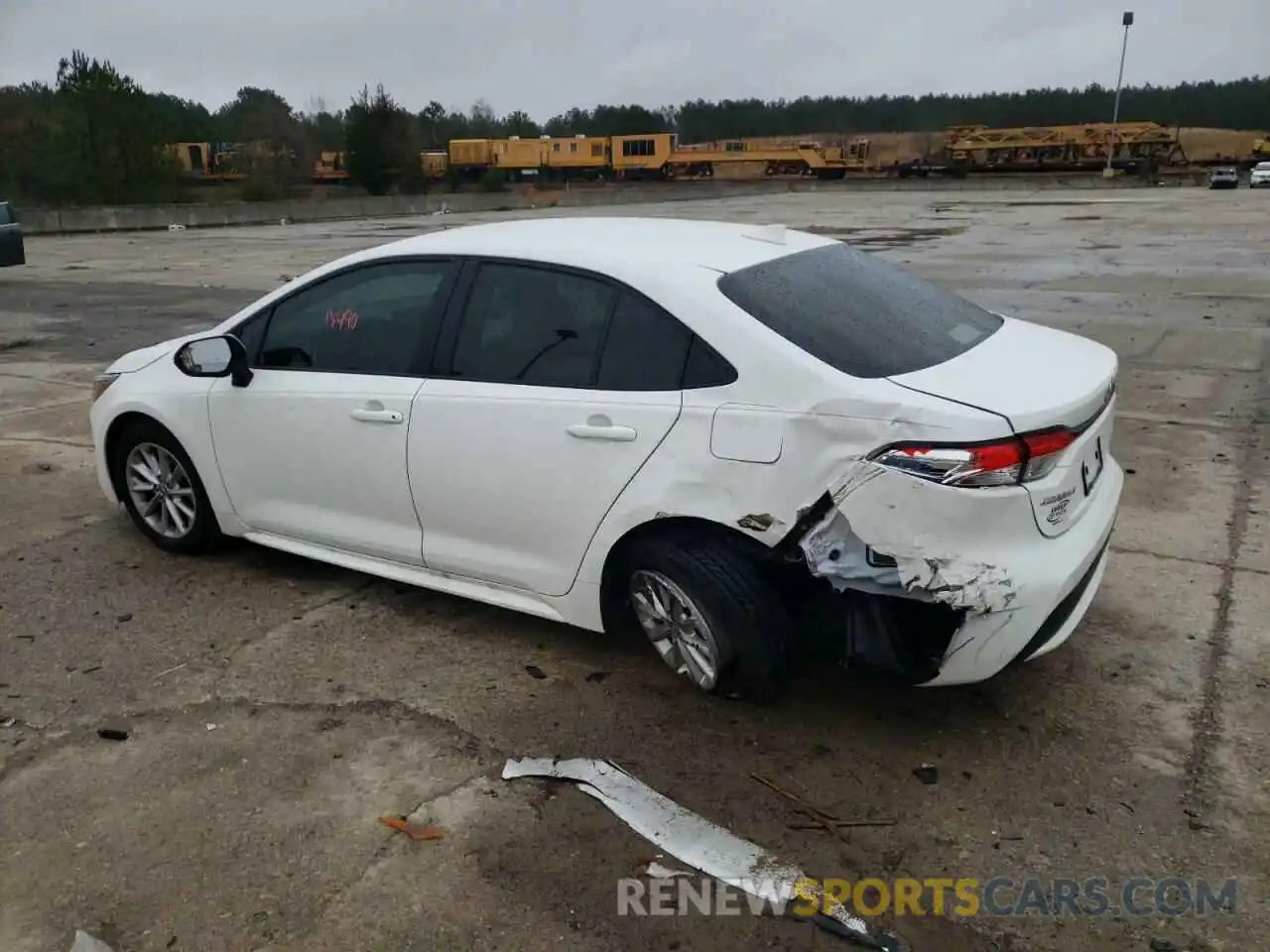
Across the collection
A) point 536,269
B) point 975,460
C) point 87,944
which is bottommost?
point 87,944

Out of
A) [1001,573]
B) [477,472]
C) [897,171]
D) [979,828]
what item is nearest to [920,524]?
[1001,573]

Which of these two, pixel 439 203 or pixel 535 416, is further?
pixel 439 203

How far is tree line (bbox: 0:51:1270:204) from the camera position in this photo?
54.3 metres

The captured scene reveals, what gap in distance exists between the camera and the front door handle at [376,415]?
397 centimetres

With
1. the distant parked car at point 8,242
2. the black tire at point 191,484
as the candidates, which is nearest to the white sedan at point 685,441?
the black tire at point 191,484

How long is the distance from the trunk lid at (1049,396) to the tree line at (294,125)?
56.6m

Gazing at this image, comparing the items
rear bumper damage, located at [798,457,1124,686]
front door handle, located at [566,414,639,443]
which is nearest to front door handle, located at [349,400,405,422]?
front door handle, located at [566,414,639,443]

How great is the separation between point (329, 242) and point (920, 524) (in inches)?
1021

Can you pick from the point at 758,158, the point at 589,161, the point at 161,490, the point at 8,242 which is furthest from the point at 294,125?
the point at 161,490

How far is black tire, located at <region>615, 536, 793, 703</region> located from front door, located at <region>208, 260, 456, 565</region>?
1.18 meters

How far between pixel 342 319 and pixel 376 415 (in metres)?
0.54

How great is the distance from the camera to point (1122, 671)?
12.3 ft

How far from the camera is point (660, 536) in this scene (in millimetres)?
3453

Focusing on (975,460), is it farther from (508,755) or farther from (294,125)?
(294,125)
